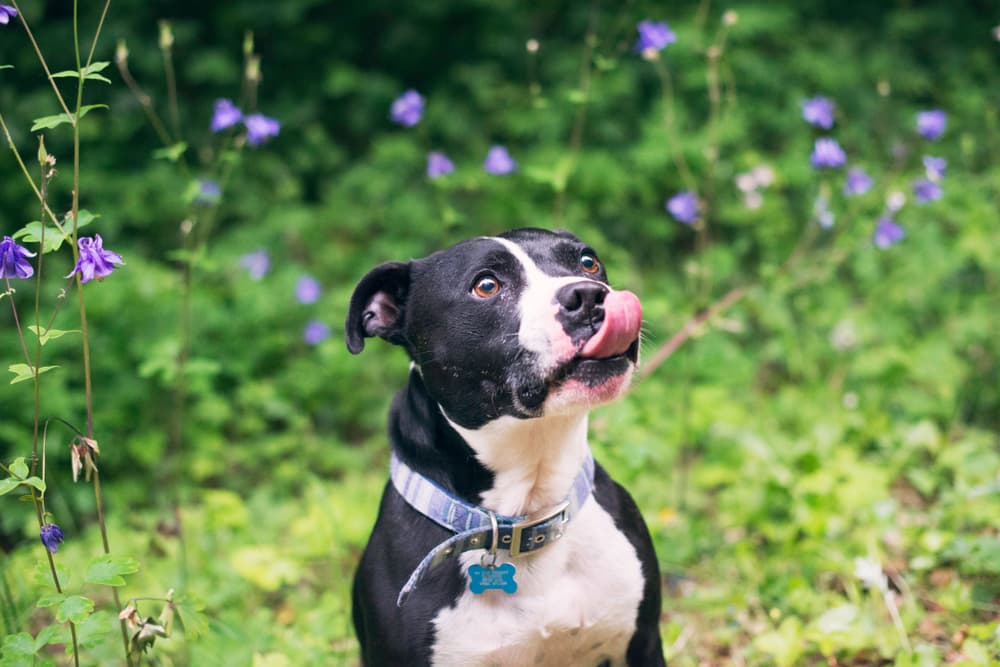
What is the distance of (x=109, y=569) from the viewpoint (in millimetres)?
2152

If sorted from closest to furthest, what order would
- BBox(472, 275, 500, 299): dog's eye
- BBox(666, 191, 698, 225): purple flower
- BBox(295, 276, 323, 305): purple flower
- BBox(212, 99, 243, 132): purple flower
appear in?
1. BBox(472, 275, 500, 299): dog's eye
2. BBox(212, 99, 243, 132): purple flower
3. BBox(666, 191, 698, 225): purple flower
4. BBox(295, 276, 323, 305): purple flower

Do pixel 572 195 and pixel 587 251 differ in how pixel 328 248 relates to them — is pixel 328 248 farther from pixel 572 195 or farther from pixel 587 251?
pixel 587 251

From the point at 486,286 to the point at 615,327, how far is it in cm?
42

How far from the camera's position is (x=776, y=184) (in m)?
5.89

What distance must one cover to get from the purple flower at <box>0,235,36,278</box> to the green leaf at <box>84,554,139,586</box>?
25.3 inches

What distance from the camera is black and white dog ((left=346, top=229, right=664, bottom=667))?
2252 millimetres

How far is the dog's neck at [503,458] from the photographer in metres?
2.40

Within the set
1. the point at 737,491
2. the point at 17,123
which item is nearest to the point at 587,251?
the point at 737,491

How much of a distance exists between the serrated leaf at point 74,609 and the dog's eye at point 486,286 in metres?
1.11

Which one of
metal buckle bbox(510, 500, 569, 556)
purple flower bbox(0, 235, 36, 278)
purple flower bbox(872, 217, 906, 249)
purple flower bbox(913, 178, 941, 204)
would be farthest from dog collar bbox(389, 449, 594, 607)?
purple flower bbox(913, 178, 941, 204)

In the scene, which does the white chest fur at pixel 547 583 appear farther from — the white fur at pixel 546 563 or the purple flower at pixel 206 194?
the purple flower at pixel 206 194

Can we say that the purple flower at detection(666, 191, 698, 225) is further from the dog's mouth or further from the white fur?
the dog's mouth

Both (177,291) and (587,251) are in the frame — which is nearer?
(587,251)

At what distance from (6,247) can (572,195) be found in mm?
4371
